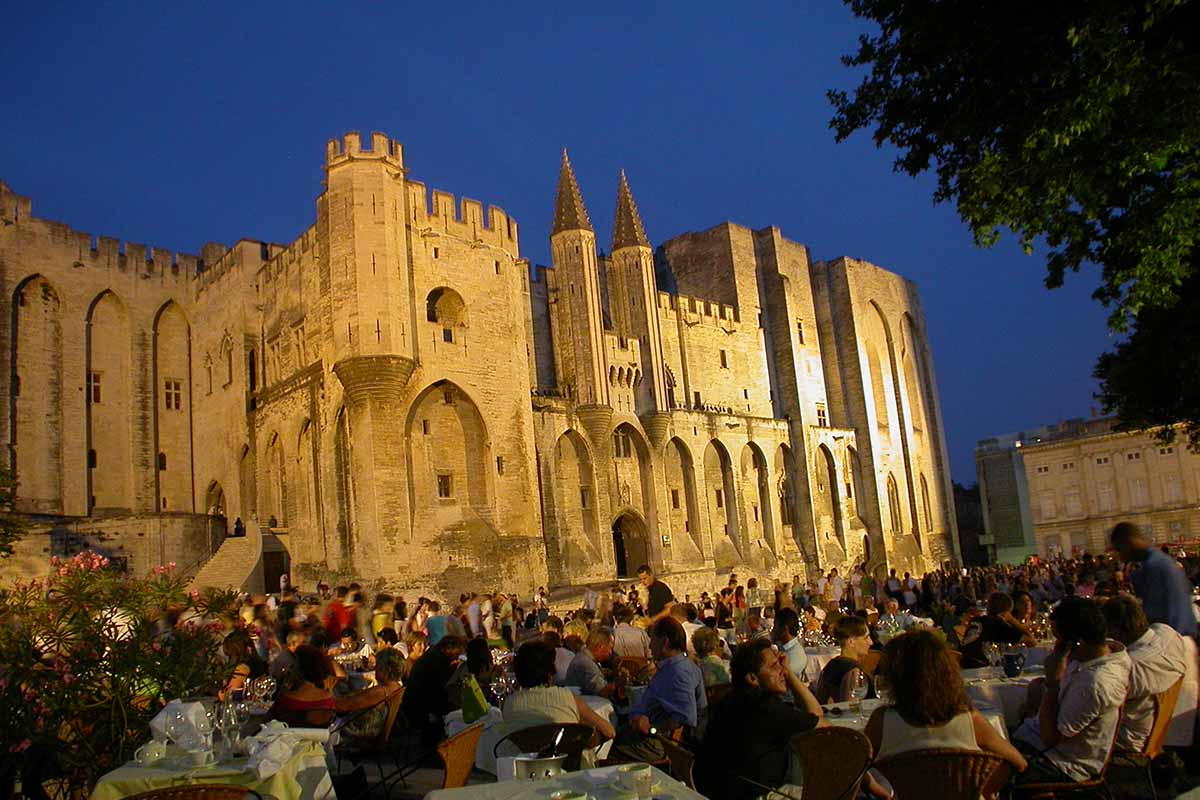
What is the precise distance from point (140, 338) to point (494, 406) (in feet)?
40.1

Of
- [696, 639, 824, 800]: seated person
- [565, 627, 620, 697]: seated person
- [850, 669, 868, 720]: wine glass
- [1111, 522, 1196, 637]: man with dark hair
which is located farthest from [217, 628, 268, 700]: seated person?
[1111, 522, 1196, 637]: man with dark hair

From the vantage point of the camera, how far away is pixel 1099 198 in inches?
357

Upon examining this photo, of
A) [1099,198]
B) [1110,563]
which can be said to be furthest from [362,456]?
[1099,198]

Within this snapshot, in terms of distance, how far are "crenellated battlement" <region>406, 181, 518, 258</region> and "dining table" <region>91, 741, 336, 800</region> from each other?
841 inches

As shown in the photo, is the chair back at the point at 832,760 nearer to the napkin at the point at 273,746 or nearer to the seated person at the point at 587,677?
the napkin at the point at 273,746

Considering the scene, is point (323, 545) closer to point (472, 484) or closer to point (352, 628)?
point (472, 484)

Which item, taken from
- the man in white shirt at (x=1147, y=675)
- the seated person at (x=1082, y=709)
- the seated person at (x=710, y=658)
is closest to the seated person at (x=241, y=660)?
the seated person at (x=710, y=658)

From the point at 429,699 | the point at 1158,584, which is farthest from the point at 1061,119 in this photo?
the point at 429,699

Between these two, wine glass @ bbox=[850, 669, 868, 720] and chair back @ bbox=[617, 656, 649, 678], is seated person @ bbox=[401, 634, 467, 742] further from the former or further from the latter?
wine glass @ bbox=[850, 669, 868, 720]

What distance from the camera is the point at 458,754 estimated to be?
4.95 m

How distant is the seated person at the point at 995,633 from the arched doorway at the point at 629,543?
2326 centimetres

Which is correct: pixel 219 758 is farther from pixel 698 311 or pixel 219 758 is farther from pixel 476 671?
pixel 698 311

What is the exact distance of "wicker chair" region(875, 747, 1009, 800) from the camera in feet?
11.7

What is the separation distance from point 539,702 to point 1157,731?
124 inches
